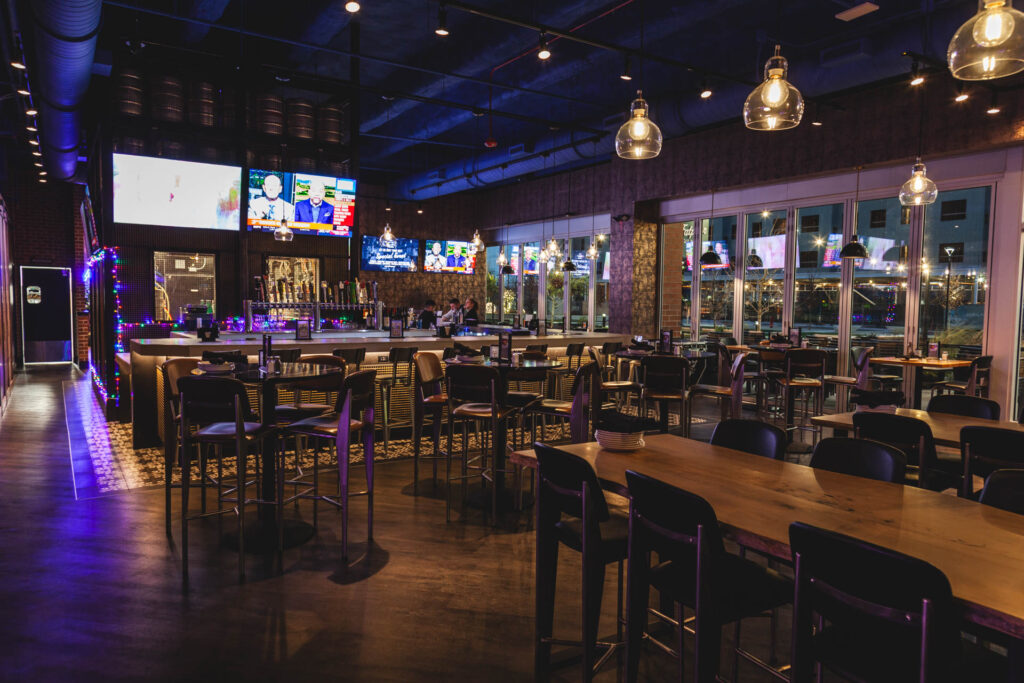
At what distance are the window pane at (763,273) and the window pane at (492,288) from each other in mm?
6967

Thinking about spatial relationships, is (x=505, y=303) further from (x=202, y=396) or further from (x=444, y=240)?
(x=202, y=396)

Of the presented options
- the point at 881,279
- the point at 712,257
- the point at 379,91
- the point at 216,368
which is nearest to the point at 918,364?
the point at 881,279

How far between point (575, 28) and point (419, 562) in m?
6.44

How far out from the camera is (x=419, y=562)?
12.3 ft

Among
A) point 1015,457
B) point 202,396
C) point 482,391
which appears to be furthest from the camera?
point 482,391

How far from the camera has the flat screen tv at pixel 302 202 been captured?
8188 millimetres

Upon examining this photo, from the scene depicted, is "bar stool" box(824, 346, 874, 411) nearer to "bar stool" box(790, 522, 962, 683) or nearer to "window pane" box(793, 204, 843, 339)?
"window pane" box(793, 204, 843, 339)

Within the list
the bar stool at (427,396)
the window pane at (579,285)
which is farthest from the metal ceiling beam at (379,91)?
the window pane at (579,285)

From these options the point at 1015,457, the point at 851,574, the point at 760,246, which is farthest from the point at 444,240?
→ the point at 851,574

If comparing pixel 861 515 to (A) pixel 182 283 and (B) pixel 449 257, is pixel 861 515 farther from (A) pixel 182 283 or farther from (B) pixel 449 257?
(B) pixel 449 257

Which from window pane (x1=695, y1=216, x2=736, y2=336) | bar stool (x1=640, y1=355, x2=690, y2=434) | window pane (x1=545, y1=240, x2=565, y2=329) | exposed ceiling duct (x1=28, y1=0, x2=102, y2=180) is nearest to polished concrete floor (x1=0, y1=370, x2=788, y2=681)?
bar stool (x1=640, y1=355, x2=690, y2=434)

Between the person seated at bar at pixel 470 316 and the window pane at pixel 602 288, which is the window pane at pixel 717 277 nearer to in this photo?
the window pane at pixel 602 288

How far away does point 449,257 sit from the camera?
15227 mm

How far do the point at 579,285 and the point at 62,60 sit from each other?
1012 centimetres
